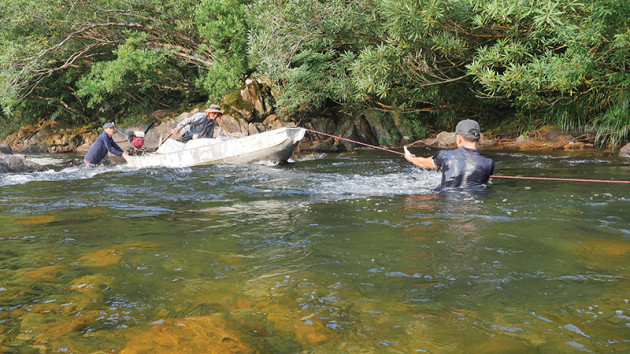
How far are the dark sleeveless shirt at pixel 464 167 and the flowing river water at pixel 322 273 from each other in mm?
267

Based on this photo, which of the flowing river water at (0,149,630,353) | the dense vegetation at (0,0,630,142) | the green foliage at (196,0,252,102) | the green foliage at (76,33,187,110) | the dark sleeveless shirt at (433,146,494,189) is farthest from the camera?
the green foliage at (76,33,187,110)

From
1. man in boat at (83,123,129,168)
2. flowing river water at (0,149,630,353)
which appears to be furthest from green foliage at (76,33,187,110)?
flowing river water at (0,149,630,353)

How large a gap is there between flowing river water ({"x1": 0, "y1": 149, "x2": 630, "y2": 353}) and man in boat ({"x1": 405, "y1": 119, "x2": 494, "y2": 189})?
0.90ft

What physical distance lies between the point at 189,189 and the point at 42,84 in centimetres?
2201

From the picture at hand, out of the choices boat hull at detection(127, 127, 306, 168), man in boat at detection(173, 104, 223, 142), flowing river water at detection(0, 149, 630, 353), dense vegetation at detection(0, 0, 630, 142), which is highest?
dense vegetation at detection(0, 0, 630, 142)

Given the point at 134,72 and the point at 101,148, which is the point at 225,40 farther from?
the point at 101,148

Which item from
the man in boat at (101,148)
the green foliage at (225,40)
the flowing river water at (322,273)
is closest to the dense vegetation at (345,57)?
the green foliage at (225,40)

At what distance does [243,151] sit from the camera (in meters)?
11.5

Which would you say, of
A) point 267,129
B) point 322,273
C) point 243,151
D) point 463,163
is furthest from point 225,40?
point 322,273

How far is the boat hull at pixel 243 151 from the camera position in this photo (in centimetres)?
1131

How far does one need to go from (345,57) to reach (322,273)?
1161 cm

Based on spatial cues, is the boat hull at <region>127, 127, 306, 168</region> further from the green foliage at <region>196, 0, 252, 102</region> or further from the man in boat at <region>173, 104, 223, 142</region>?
the green foliage at <region>196, 0, 252, 102</region>

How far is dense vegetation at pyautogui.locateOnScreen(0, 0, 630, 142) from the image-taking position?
980cm

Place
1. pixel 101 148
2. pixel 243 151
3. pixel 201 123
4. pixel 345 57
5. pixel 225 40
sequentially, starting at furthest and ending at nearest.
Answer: pixel 225 40 < pixel 345 57 < pixel 201 123 < pixel 101 148 < pixel 243 151
